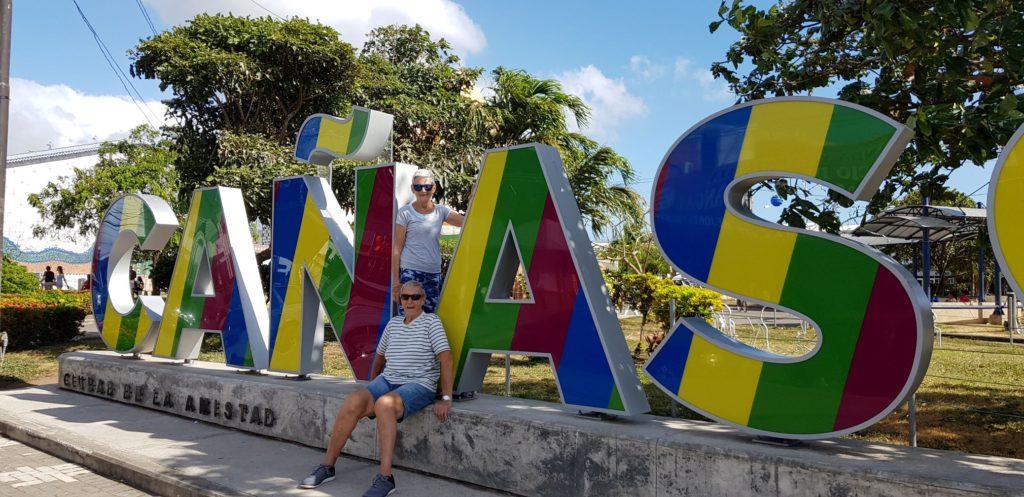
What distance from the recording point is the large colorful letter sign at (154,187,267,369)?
7852 mm

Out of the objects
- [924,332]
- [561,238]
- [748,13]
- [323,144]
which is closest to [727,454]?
[924,332]

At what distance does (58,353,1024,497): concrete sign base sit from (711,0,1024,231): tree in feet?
6.05

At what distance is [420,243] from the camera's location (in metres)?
6.17

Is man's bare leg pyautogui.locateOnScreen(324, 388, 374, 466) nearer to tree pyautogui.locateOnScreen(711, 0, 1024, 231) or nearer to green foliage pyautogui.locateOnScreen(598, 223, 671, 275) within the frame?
tree pyautogui.locateOnScreen(711, 0, 1024, 231)

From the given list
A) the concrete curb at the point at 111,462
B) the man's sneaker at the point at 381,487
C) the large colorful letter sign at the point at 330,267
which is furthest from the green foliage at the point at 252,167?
the man's sneaker at the point at 381,487

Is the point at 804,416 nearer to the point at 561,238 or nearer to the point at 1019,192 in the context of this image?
the point at 1019,192

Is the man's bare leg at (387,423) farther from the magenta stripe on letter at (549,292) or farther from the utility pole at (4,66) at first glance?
the utility pole at (4,66)

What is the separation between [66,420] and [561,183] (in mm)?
6048

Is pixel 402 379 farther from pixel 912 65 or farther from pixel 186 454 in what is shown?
pixel 912 65

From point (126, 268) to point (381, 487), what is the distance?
654 cm

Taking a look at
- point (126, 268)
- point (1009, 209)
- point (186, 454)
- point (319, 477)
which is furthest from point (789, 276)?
point (126, 268)

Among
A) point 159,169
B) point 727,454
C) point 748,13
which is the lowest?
point 727,454

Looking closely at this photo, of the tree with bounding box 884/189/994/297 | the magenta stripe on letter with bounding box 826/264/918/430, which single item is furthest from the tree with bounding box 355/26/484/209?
the tree with bounding box 884/189/994/297

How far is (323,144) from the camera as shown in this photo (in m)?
7.19
